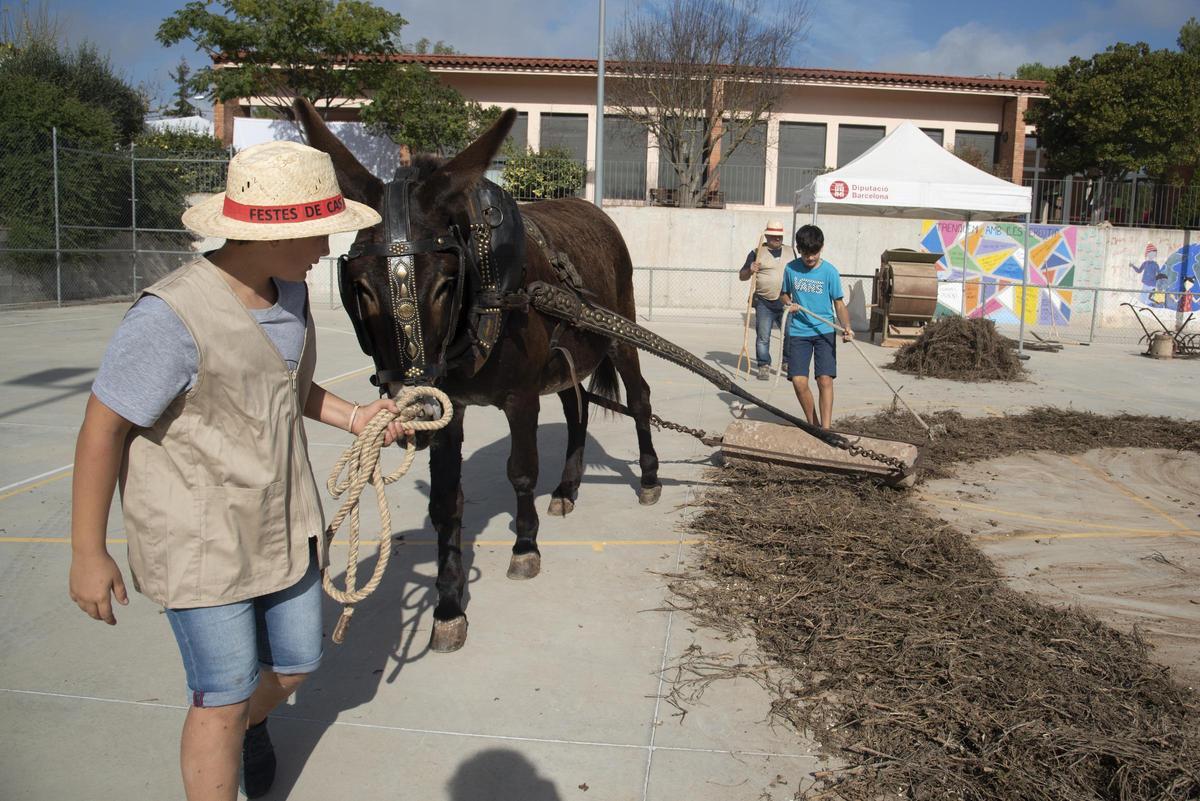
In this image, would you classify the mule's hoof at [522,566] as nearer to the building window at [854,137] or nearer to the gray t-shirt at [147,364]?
the gray t-shirt at [147,364]

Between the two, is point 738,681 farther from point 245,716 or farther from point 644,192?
point 644,192

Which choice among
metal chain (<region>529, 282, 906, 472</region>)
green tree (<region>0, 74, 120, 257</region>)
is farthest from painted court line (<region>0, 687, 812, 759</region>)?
green tree (<region>0, 74, 120, 257</region>)

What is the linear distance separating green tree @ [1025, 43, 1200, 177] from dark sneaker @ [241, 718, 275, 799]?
26017 millimetres

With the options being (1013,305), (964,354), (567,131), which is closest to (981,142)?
(1013,305)

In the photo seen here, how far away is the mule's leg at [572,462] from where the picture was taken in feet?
17.7

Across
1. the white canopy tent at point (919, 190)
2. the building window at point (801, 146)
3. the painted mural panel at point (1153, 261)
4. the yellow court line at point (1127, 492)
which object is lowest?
the yellow court line at point (1127, 492)

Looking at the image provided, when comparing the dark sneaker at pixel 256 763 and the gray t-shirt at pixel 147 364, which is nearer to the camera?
the gray t-shirt at pixel 147 364

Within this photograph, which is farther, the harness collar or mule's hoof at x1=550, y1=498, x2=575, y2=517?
mule's hoof at x1=550, y1=498, x2=575, y2=517

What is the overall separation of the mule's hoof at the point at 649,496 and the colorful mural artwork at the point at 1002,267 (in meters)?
14.6

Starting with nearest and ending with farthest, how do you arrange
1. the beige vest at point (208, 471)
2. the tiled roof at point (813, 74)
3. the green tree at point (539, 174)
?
the beige vest at point (208, 471)
the green tree at point (539, 174)
the tiled roof at point (813, 74)

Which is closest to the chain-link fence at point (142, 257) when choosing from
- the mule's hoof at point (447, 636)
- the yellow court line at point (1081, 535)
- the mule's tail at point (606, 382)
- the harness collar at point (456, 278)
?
the mule's tail at point (606, 382)

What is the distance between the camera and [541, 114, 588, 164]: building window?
26.7 m

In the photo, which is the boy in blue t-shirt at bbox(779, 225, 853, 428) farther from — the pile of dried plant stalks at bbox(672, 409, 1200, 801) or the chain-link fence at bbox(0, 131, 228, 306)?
the chain-link fence at bbox(0, 131, 228, 306)

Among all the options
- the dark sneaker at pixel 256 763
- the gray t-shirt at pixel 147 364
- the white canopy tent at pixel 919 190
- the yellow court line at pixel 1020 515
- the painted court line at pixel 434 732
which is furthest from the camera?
the white canopy tent at pixel 919 190
